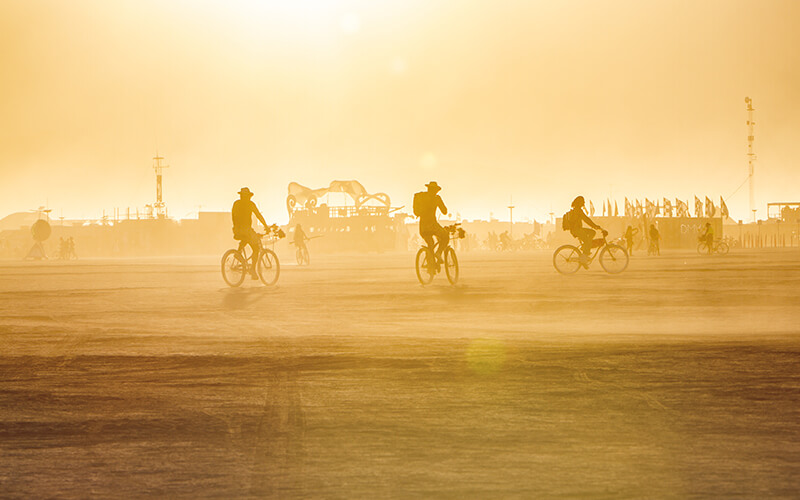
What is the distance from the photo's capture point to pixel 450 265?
20031 millimetres

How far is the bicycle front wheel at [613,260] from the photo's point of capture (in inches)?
973

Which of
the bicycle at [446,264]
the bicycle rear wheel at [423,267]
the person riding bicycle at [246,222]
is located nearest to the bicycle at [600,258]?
the bicycle rear wheel at [423,267]

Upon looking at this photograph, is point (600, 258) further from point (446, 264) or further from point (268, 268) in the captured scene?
point (268, 268)

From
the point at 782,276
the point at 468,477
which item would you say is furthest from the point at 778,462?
the point at 782,276

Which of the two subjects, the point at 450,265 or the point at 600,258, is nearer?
the point at 450,265

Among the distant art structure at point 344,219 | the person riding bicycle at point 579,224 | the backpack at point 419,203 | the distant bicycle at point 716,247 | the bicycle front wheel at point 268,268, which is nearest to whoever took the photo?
the backpack at point 419,203

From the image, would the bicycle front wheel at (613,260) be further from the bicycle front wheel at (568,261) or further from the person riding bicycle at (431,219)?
the person riding bicycle at (431,219)

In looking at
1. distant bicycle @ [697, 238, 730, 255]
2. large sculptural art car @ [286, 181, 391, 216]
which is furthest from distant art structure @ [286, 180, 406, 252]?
distant bicycle @ [697, 238, 730, 255]

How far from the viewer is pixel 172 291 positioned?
19.4 metres

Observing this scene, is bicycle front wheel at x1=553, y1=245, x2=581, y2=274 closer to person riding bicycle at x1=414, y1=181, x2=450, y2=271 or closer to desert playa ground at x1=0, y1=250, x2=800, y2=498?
person riding bicycle at x1=414, y1=181, x2=450, y2=271

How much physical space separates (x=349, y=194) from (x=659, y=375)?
88.8 m

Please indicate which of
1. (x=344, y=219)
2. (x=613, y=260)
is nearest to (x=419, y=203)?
(x=613, y=260)

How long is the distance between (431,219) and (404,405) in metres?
13.6

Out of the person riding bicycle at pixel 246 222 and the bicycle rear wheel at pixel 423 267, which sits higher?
the person riding bicycle at pixel 246 222
